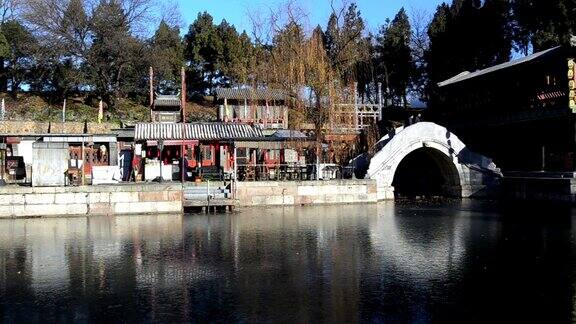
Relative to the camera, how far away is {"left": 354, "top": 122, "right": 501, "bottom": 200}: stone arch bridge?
32438mm

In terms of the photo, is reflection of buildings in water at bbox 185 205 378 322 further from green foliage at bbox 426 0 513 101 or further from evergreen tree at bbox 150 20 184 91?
evergreen tree at bbox 150 20 184 91

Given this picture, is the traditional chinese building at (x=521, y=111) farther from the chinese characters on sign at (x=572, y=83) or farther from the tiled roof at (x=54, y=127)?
the tiled roof at (x=54, y=127)

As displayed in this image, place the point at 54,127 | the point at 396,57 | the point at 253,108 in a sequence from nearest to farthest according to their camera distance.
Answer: the point at 253,108, the point at 54,127, the point at 396,57

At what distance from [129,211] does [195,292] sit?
15963 mm

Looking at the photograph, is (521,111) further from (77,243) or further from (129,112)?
(129,112)

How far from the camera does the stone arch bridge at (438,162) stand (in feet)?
106

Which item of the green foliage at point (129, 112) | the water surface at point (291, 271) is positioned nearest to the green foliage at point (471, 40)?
the green foliage at point (129, 112)

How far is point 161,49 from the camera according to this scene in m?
56.0

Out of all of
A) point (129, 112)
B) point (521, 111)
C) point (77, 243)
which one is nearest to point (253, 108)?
point (129, 112)

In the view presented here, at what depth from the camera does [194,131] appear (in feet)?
114

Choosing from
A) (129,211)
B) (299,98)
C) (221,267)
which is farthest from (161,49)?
(221,267)

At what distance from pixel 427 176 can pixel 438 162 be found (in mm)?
3187

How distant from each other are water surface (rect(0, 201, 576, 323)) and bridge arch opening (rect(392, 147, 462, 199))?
11989 millimetres

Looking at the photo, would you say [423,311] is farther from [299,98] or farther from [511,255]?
[299,98]
